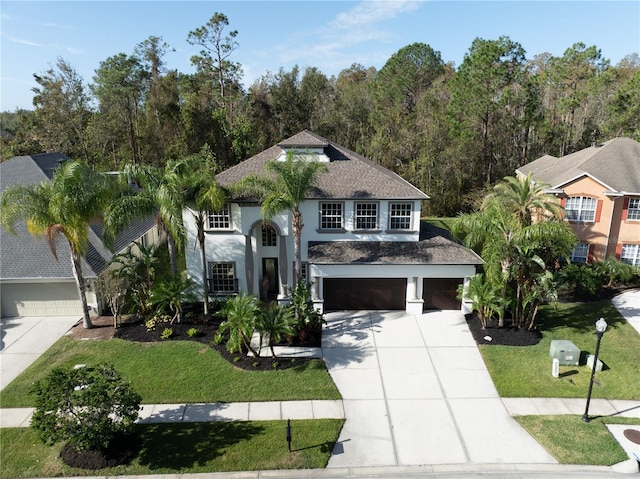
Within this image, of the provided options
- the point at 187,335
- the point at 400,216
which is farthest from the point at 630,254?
the point at 187,335

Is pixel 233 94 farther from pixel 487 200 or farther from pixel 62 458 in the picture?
pixel 62 458

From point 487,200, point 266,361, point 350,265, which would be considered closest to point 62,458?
point 266,361

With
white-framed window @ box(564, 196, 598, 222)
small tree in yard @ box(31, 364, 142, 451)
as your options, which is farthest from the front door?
white-framed window @ box(564, 196, 598, 222)

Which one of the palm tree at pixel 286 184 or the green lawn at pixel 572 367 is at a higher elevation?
the palm tree at pixel 286 184

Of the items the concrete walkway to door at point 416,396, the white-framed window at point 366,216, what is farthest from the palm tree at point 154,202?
the white-framed window at point 366,216

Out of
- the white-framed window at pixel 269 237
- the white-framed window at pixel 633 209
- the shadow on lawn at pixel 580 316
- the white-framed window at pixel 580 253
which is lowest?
the shadow on lawn at pixel 580 316

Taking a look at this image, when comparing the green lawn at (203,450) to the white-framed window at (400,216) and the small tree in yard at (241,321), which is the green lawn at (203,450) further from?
the white-framed window at (400,216)
